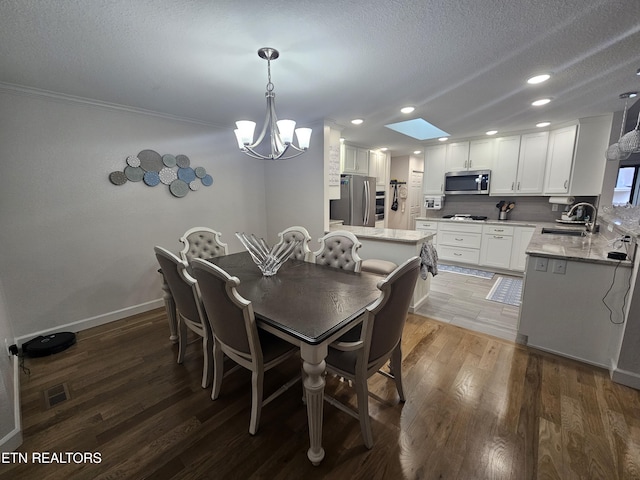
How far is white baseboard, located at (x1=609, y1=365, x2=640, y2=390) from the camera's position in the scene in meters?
1.93

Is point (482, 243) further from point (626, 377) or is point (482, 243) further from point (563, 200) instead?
point (626, 377)

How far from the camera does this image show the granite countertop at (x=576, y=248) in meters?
2.11

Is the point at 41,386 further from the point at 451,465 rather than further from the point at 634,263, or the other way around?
the point at 634,263

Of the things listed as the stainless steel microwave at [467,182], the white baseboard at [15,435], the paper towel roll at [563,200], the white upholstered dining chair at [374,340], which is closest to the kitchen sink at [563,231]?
the paper towel roll at [563,200]

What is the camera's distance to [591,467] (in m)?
1.38

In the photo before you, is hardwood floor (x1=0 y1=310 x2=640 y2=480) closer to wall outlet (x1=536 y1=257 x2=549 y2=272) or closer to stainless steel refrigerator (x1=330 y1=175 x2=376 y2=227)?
wall outlet (x1=536 y1=257 x2=549 y2=272)

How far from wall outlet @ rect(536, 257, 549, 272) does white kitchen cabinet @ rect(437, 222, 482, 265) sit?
2.50 m

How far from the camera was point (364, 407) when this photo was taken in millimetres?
1470

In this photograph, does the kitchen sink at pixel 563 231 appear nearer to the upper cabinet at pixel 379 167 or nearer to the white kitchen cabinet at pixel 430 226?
the white kitchen cabinet at pixel 430 226

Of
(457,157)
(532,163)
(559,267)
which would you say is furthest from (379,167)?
(559,267)

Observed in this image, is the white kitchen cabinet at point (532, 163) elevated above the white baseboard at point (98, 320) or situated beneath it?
elevated above

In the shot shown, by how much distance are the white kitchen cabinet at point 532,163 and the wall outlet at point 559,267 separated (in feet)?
8.84

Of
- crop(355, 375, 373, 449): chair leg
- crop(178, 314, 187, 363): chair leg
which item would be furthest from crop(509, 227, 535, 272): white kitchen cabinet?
crop(178, 314, 187, 363): chair leg

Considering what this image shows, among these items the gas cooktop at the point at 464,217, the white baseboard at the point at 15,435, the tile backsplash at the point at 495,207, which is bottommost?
the white baseboard at the point at 15,435
